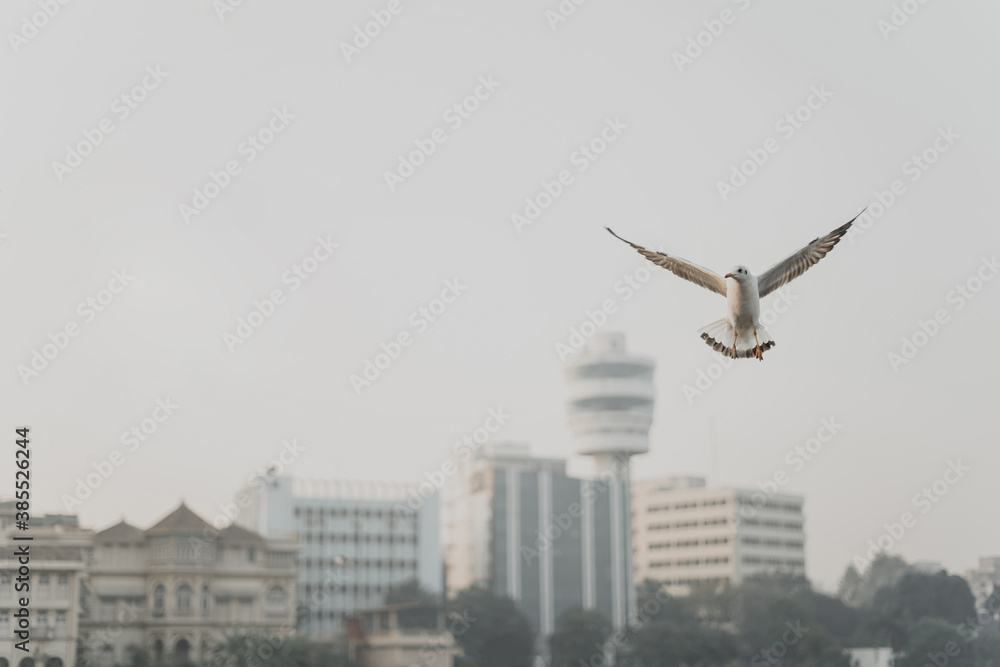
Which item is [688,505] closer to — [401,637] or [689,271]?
[401,637]

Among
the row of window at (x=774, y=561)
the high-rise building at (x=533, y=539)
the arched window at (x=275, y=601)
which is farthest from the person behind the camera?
the row of window at (x=774, y=561)

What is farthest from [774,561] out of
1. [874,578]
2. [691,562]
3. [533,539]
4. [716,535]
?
[533,539]

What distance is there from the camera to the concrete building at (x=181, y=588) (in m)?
34.5

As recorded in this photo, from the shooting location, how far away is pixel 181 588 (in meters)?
35.8

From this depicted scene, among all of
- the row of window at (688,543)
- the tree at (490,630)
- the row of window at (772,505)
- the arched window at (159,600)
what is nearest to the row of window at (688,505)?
the row of window at (772,505)

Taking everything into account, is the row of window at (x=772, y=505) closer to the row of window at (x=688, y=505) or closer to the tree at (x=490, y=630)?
the row of window at (x=688, y=505)

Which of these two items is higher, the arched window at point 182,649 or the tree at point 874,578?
the tree at point 874,578

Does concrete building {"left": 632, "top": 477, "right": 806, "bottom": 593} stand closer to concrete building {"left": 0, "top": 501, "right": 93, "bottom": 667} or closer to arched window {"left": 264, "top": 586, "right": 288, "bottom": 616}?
arched window {"left": 264, "top": 586, "right": 288, "bottom": 616}

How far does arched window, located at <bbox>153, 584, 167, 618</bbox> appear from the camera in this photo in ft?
115

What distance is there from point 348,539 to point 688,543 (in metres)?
22.2

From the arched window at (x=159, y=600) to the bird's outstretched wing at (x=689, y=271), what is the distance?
105ft

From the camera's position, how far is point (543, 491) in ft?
189

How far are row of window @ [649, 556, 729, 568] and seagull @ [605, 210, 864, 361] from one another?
5908 cm

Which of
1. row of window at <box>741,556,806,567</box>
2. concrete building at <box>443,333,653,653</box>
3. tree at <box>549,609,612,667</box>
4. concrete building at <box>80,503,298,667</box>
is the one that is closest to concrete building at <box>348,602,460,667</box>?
concrete building at <box>80,503,298,667</box>
